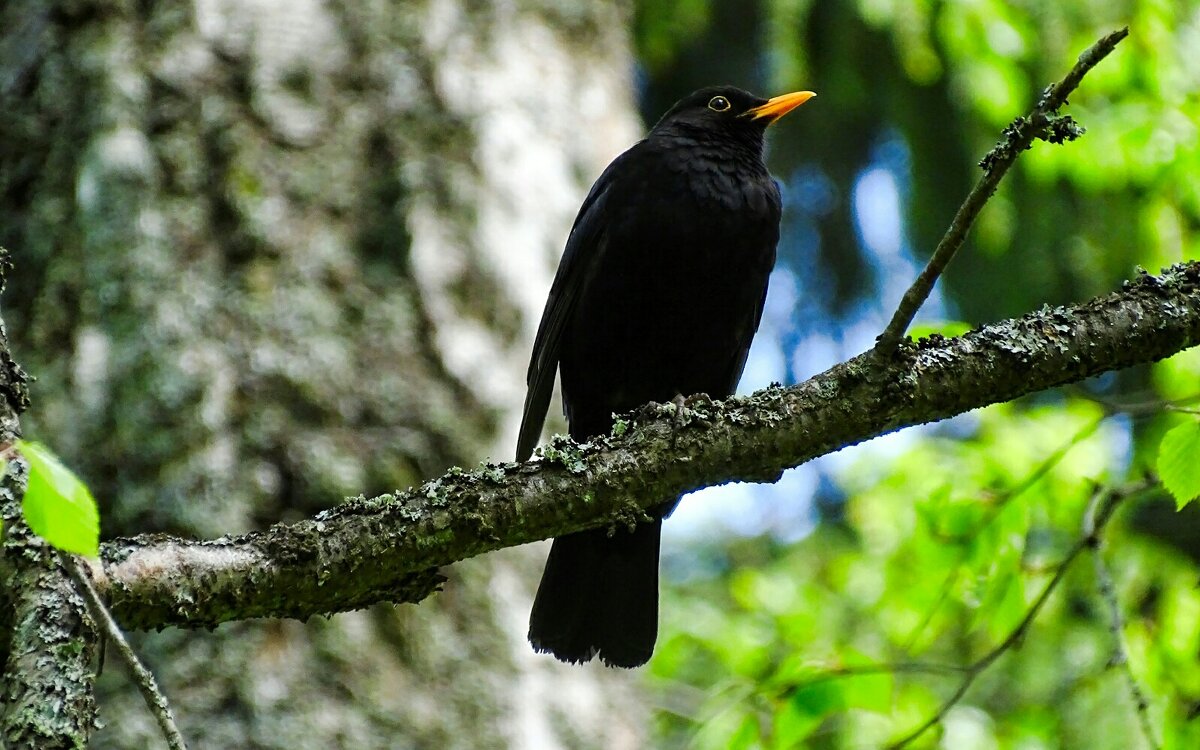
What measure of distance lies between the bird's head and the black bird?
306mm

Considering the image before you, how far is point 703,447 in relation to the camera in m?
2.24

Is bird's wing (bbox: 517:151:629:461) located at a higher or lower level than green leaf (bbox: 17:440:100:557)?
higher

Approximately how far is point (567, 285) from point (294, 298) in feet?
2.64

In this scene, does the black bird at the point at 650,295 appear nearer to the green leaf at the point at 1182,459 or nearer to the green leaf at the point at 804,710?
the green leaf at the point at 804,710

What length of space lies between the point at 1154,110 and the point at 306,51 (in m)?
2.69

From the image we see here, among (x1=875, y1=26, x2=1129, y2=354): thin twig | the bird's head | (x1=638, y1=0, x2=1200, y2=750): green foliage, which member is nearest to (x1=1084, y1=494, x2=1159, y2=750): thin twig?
(x1=638, y1=0, x2=1200, y2=750): green foliage

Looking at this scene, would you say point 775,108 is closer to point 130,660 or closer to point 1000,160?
point 1000,160

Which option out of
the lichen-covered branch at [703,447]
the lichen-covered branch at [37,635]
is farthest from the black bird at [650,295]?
the lichen-covered branch at [37,635]

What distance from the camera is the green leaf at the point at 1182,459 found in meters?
2.22

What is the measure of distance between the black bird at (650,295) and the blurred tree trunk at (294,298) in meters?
0.17

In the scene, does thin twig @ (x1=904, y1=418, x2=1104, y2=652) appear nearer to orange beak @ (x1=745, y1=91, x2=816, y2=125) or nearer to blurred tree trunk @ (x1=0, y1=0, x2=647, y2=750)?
blurred tree trunk @ (x1=0, y1=0, x2=647, y2=750)

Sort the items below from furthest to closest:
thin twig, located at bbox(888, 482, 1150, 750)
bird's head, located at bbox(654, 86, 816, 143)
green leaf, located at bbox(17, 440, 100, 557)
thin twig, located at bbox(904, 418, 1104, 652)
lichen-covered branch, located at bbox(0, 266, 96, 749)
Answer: bird's head, located at bbox(654, 86, 816, 143) < thin twig, located at bbox(904, 418, 1104, 652) < thin twig, located at bbox(888, 482, 1150, 750) < lichen-covered branch, located at bbox(0, 266, 96, 749) < green leaf, located at bbox(17, 440, 100, 557)

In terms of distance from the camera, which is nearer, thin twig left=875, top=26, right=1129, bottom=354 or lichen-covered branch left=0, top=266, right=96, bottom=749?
lichen-covered branch left=0, top=266, right=96, bottom=749

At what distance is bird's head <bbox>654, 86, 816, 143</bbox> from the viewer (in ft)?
13.5
